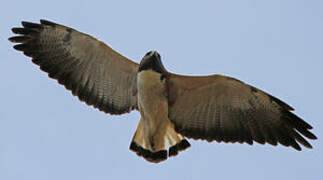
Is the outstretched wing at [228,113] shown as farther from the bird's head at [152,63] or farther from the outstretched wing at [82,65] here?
the outstretched wing at [82,65]

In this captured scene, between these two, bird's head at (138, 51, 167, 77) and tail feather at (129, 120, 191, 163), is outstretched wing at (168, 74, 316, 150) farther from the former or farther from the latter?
bird's head at (138, 51, 167, 77)

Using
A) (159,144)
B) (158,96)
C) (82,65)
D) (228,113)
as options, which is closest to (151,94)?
(158,96)

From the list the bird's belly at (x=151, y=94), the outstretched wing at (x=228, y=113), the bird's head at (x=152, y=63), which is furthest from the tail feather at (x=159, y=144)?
the bird's head at (x=152, y=63)

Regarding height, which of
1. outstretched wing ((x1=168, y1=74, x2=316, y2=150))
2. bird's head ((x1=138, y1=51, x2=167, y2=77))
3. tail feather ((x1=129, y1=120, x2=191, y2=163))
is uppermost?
bird's head ((x1=138, y1=51, x2=167, y2=77))

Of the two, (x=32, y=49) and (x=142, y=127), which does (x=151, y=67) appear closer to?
(x=142, y=127)

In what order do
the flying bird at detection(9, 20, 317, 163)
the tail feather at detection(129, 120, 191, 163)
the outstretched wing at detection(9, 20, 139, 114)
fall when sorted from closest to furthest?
the flying bird at detection(9, 20, 317, 163)
the tail feather at detection(129, 120, 191, 163)
the outstretched wing at detection(9, 20, 139, 114)

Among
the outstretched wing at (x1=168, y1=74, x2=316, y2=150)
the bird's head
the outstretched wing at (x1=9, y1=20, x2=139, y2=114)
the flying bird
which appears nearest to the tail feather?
the flying bird

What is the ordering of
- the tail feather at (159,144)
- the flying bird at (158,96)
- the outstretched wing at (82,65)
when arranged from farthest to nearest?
the outstretched wing at (82,65), the tail feather at (159,144), the flying bird at (158,96)

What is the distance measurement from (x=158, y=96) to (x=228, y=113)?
146cm

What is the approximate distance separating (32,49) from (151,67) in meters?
2.61

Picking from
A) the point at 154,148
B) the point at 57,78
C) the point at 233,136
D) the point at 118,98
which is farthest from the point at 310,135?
the point at 57,78

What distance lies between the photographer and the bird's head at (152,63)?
41.5 feet

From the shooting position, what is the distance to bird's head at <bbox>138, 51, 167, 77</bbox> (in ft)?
41.5

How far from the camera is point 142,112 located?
13039 mm
